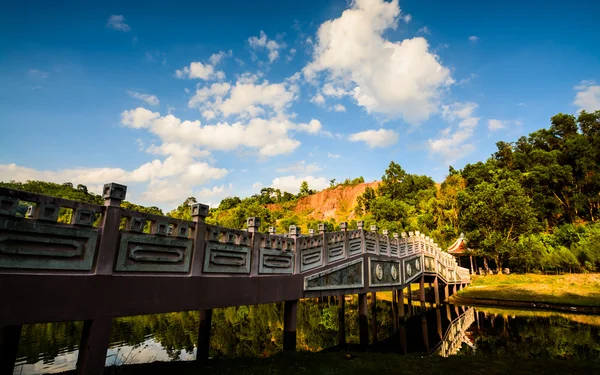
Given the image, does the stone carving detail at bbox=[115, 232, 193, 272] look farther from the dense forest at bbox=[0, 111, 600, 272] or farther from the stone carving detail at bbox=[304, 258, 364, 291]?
the dense forest at bbox=[0, 111, 600, 272]

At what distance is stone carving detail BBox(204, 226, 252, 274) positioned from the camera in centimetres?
745

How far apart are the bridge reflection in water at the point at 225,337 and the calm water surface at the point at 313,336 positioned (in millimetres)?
29

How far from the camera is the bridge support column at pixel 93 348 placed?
17.0 feet

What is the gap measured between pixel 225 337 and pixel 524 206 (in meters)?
33.4

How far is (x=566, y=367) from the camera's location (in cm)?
781

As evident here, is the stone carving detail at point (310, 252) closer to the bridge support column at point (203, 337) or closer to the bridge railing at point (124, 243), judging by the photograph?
the bridge railing at point (124, 243)

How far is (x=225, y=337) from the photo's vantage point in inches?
628

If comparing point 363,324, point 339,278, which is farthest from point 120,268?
point 363,324

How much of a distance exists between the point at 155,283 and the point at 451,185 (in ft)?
183

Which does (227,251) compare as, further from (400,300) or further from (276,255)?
(400,300)

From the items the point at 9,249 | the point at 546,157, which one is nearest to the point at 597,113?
the point at 546,157

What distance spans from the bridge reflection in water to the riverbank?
4587 mm

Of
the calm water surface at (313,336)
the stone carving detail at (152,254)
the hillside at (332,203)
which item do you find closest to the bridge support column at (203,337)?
the calm water surface at (313,336)

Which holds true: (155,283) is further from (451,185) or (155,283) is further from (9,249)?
(451,185)
